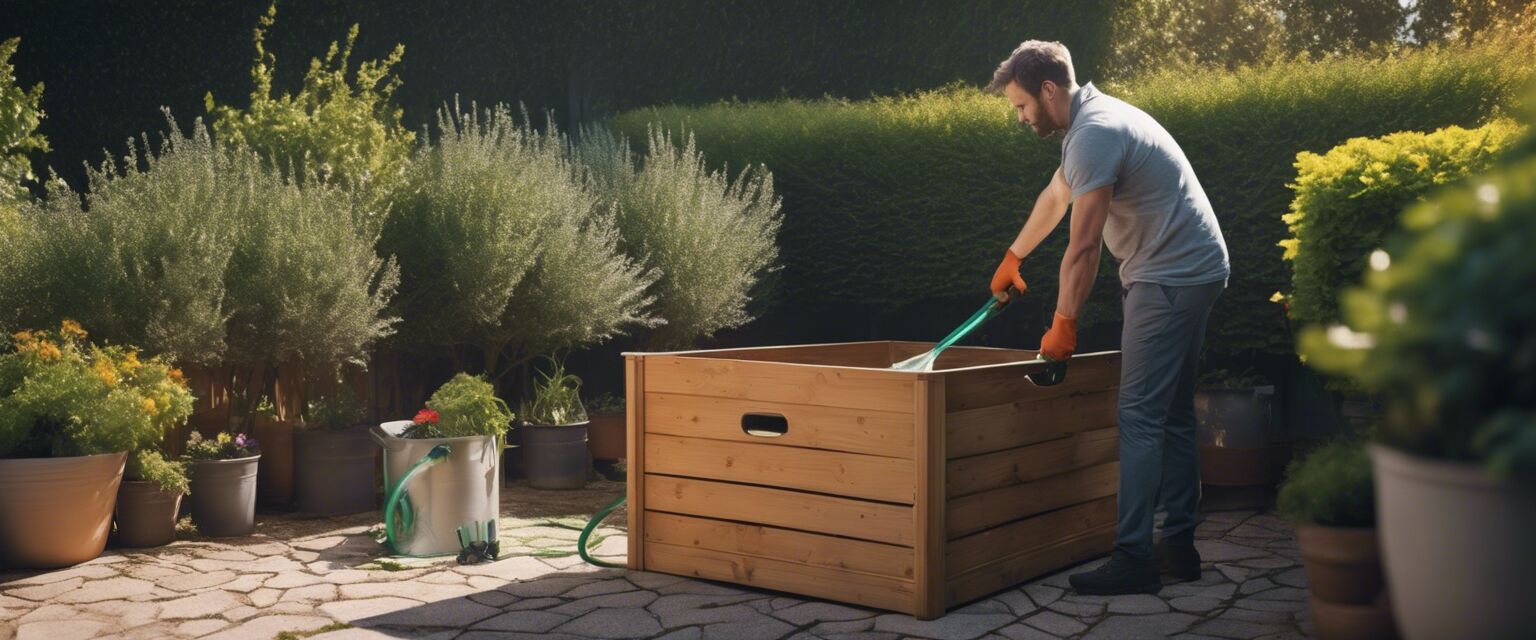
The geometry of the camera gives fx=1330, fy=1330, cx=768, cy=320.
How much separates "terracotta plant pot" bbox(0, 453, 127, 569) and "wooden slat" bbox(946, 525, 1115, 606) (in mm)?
2838

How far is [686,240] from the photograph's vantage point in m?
6.73

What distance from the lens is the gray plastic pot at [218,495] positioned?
4930mm

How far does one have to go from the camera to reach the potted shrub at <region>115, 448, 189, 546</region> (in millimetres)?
4672

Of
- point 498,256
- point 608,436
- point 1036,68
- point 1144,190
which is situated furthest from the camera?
point 608,436

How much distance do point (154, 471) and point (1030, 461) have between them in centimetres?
301

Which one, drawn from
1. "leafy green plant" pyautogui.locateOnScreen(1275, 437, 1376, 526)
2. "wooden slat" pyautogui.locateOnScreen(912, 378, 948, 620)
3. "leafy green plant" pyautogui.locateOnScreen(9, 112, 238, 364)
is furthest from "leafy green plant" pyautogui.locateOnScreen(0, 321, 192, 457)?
"leafy green plant" pyautogui.locateOnScreen(1275, 437, 1376, 526)

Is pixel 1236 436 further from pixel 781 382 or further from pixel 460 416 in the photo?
pixel 460 416

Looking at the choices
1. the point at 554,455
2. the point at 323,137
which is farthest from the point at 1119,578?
the point at 323,137

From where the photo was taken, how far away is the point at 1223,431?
554 cm

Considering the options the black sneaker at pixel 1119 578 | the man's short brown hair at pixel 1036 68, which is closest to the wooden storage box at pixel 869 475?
the black sneaker at pixel 1119 578

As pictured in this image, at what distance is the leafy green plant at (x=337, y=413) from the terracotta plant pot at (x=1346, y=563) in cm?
415

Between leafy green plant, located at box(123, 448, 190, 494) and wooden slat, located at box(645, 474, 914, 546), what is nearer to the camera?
wooden slat, located at box(645, 474, 914, 546)

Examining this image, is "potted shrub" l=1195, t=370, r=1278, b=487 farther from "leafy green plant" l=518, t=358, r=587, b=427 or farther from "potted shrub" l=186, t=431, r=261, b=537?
"potted shrub" l=186, t=431, r=261, b=537

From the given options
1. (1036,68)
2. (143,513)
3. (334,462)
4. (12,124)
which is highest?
(12,124)
